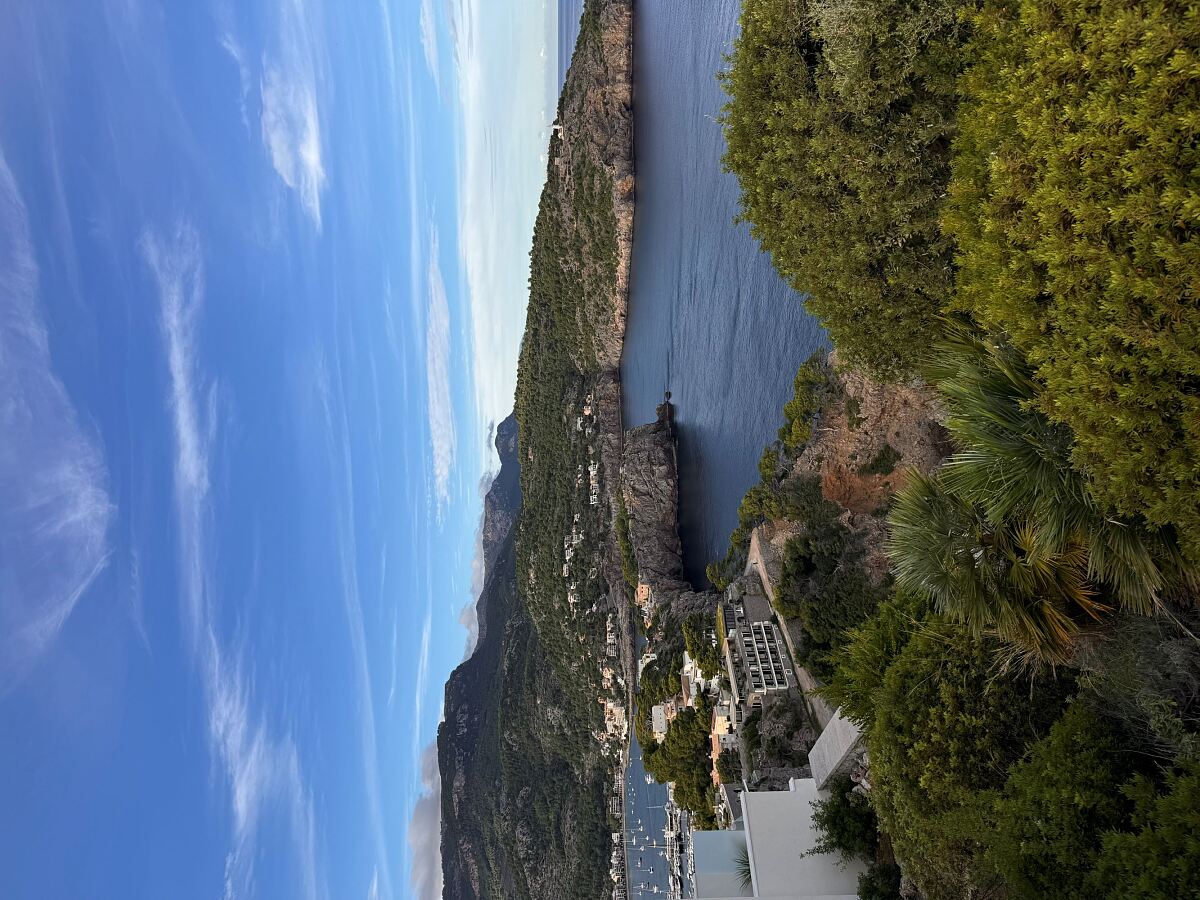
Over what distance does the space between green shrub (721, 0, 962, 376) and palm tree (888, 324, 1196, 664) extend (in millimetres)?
4129

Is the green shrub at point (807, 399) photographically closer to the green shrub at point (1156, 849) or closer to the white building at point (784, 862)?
the white building at point (784, 862)

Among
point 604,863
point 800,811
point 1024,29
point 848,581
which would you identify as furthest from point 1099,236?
point 604,863

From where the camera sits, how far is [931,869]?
40.3 ft

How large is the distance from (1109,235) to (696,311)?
4489 centimetres

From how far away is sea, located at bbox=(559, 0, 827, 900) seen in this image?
4022 centimetres

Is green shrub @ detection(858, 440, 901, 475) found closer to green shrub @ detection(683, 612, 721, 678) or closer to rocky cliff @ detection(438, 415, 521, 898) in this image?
green shrub @ detection(683, 612, 721, 678)

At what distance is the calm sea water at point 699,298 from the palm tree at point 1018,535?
2369 centimetres

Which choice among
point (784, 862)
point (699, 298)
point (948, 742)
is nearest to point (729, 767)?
point (784, 862)

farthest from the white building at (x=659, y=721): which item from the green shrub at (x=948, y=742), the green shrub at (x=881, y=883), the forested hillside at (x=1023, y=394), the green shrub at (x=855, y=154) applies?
the green shrub at (x=855, y=154)

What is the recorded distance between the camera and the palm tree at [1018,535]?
9219 mm

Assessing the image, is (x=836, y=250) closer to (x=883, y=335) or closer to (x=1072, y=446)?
(x=883, y=335)

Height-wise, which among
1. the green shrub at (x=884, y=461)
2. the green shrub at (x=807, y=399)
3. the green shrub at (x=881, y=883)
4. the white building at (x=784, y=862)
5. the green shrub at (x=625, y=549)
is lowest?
the green shrub at (x=881, y=883)

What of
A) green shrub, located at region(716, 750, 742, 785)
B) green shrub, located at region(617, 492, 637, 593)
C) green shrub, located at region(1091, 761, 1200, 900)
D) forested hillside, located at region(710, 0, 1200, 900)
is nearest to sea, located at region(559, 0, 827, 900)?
green shrub, located at region(617, 492, 637, 593)

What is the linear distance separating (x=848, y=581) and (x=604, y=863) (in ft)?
135
